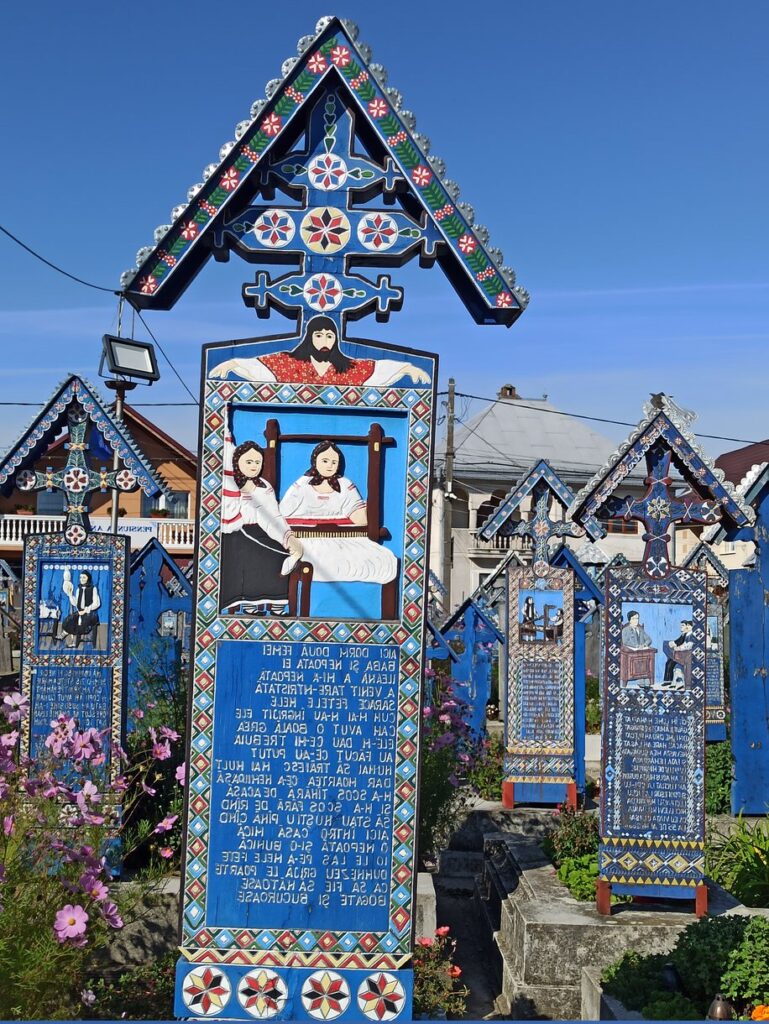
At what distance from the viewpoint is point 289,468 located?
513cm

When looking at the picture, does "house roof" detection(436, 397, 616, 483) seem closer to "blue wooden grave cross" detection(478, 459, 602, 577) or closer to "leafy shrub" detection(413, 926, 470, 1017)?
"blue wooden grave cross" detection(478, 459, 602, 577)

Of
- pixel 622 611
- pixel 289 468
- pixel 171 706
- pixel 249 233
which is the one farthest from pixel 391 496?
pixel 171 706

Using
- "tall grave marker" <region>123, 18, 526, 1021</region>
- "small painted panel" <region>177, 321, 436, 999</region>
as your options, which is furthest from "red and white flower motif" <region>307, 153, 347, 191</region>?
"small painted panel" <region>177, 321, 436, 999</region>

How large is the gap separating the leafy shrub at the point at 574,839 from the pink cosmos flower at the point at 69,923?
4284mm

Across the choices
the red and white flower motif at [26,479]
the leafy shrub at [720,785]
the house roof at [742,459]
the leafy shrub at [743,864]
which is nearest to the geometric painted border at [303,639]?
the red and white flower motif at [26,479]

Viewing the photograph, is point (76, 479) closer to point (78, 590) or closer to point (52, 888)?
point (78, 590)

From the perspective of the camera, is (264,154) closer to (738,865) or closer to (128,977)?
(128,977)

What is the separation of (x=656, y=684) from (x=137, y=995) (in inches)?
147

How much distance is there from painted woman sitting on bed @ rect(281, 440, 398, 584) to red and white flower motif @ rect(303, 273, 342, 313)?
64cm

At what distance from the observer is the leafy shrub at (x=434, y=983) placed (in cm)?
573

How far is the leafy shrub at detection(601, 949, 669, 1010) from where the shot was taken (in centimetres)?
573

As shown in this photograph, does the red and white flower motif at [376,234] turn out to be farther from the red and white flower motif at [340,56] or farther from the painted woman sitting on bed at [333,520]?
the painted woman sitting on bed at [333,520]

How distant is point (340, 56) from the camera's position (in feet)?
16.8

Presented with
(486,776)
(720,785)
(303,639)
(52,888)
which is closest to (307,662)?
(303,639)
